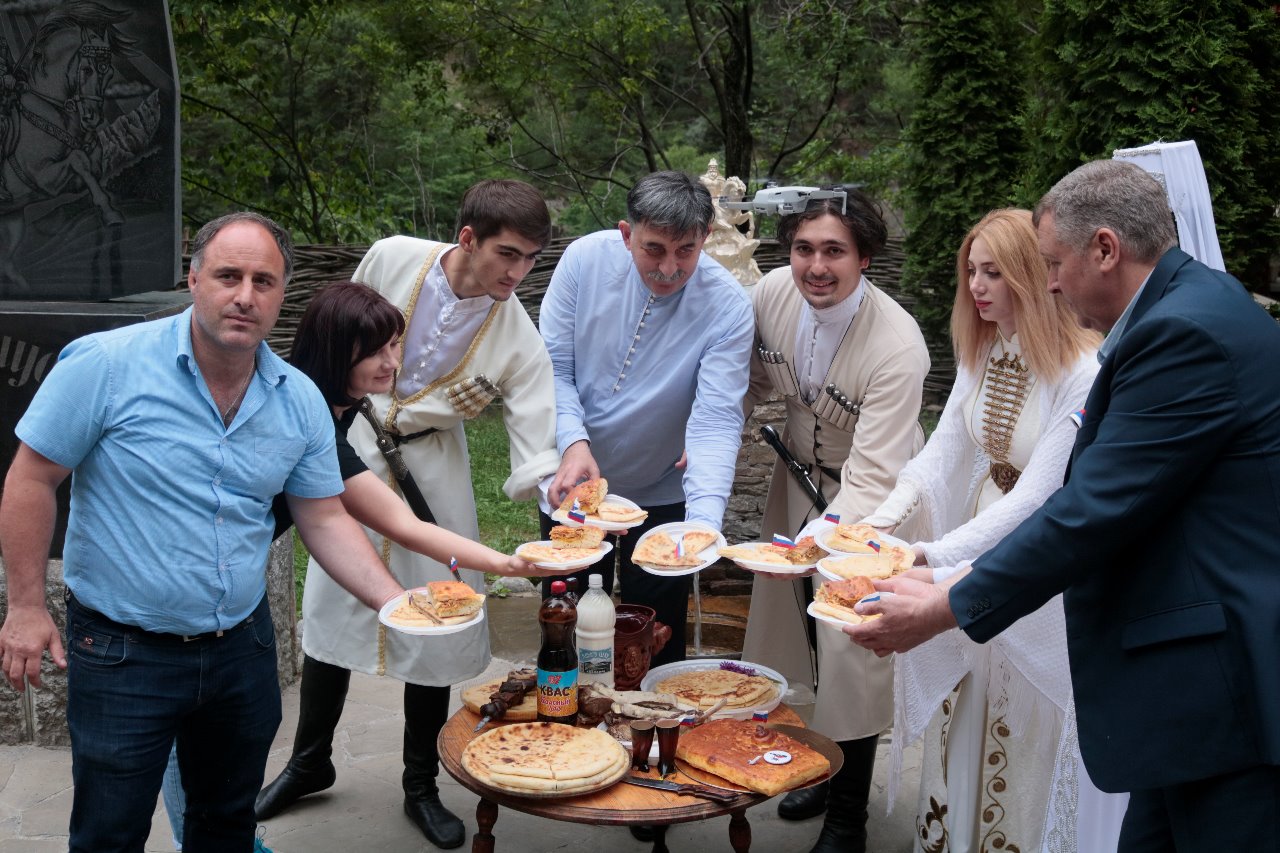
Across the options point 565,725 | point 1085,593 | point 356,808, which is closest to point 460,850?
point 356,808

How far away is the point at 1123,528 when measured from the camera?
236 cm

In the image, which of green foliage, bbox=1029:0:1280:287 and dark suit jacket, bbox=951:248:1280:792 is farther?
green foliage, bbox=1029:0:1280:287

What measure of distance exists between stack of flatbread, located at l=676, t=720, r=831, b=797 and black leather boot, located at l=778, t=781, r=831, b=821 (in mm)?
1123

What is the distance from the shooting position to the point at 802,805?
428 cm

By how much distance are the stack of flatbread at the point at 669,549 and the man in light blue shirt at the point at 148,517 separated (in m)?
1.14

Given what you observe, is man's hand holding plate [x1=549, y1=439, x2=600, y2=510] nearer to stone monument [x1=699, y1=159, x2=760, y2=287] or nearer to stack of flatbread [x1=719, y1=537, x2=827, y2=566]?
stack of flatbread [x1=719, y1=537, x2=827, y2=566]

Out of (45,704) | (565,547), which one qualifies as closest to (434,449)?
(565,547)

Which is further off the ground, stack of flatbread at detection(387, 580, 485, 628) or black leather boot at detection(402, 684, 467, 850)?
stack of flatbread at detection(387, 580, 485, 628)

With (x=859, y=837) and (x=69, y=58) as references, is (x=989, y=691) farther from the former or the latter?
(x=69, y=58)

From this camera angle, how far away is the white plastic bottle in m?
3.47

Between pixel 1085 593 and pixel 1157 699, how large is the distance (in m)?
0.27

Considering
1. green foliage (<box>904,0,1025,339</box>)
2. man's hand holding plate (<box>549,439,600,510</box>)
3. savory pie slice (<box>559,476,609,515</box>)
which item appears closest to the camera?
savory pie slice (<box>559,476,609,515</box>)

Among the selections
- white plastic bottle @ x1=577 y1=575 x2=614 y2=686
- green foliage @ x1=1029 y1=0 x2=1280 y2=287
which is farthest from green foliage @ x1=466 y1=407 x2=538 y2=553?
green foliage @ x1=1029 y1=0 x2=1280 y2=287

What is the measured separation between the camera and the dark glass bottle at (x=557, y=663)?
10.7 feet
